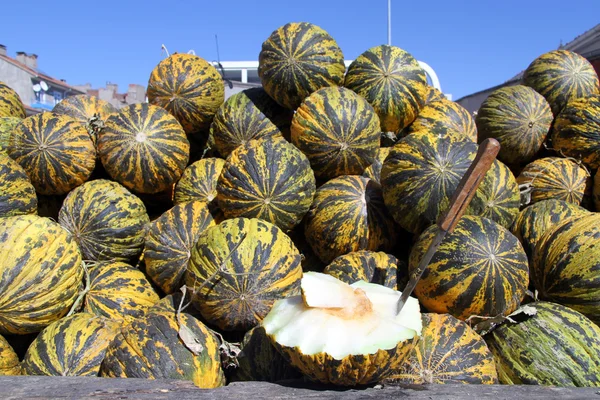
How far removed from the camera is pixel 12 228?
107 inches

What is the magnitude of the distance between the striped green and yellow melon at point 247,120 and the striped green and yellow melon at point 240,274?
4.48 ft

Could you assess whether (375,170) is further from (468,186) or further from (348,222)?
(468,186)

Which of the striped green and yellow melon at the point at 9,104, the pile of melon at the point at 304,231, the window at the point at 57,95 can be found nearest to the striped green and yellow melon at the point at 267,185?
the pile of melon at the point at 304,231

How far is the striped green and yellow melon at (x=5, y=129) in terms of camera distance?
3.78m

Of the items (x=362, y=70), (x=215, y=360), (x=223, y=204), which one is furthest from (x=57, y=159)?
(x=362, y=70)

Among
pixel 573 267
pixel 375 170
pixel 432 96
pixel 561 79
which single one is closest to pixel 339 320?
pixel 573 267

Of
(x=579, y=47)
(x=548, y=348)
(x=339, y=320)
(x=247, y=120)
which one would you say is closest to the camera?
(x=339, y=320)

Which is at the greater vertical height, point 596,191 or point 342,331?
point 596,191

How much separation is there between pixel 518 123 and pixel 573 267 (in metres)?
1.88

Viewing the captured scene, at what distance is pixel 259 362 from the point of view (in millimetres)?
2451

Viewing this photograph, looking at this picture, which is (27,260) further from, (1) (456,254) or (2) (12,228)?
(1) (456,254)

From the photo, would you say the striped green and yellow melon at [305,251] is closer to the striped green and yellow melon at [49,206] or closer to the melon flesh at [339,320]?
the melon flesh at [339,320]

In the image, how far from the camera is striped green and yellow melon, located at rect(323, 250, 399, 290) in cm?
283

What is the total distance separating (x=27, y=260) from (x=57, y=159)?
1.15m
